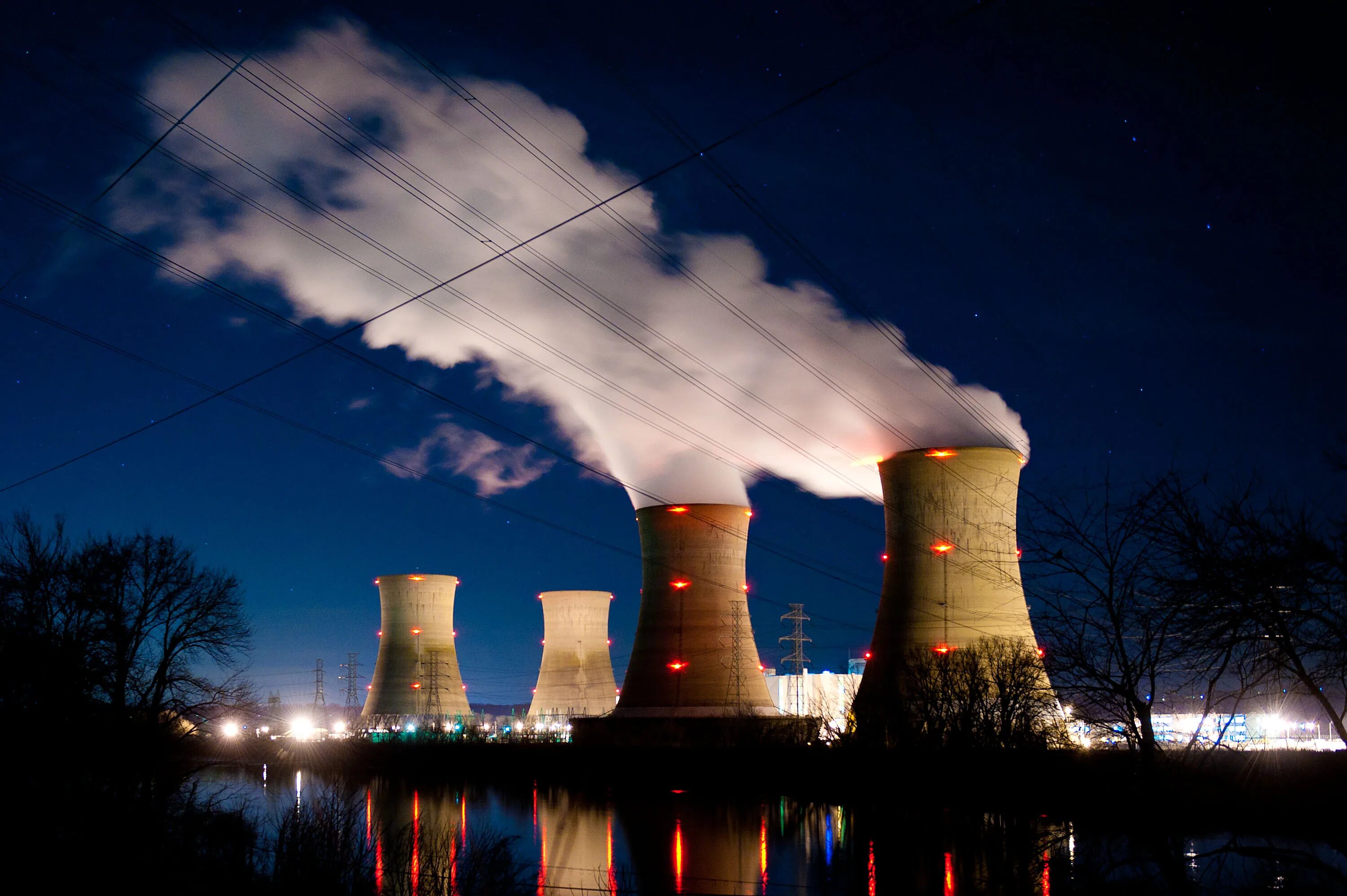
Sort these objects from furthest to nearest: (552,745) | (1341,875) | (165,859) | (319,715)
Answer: (319,715) < (552,745) < (165,859) < (1341,875)

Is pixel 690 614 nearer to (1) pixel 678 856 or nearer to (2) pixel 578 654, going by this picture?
(1) pixel 678 856

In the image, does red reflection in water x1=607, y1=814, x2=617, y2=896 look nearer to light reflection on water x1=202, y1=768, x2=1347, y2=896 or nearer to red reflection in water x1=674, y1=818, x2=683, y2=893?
light reflection on water x1=202, y1=768, x2=1347, y2=896

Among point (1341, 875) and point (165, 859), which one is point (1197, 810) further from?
point (165, 859)

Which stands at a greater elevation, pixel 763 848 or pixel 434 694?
pixel 434 694

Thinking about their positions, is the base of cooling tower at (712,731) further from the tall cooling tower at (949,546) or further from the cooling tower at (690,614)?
the tall cooling tower at (949,546)

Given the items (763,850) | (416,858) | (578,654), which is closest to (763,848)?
(763,850)

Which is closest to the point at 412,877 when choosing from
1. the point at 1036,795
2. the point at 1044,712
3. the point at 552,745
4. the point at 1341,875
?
the point at 1341,875
